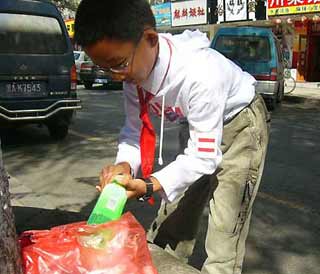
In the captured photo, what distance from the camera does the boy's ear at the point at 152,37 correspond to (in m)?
1.79

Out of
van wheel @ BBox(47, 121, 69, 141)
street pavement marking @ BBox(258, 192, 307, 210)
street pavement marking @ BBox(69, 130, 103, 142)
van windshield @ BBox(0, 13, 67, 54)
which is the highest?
van windshield @ BBox(0, 13, 67, 54)

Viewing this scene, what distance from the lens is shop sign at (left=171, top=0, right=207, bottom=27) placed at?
891 inches

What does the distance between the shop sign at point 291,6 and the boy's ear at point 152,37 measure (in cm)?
1694

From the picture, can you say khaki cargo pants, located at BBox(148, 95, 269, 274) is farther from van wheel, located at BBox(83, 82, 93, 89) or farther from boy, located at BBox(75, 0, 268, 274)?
van wheel, located at BBox(83, 82, 93, 89)

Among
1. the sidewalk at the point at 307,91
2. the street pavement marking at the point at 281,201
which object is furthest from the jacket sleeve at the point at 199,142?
the sidewalk at the point at 307,91

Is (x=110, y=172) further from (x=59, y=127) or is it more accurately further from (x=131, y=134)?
(x=59, y=127)

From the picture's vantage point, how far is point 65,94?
731 centimetres

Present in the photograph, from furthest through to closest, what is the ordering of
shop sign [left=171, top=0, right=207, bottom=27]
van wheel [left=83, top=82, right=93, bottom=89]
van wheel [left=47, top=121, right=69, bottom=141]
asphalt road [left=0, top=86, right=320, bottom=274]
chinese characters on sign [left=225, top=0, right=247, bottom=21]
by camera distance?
shop sign [left=171, top=0, right=207, bottom=27]
chinese characters on sign [left=225, top=0, right=247, bottom=21]
van wheel [left=83, top=82, right=93, bottom=89]
van wheel [left=47, top=121, right=69, bottom=141]
asphalt road [left=0, top=86, right=320, bottom=274]

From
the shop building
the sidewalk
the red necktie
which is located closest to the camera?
the red necktie

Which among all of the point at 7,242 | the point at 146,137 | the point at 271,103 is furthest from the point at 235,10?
the point at 7,242

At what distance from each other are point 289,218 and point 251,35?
8.51m

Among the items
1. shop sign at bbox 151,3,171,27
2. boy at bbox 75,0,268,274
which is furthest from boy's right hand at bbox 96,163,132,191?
shop sign at bbox 151,3,171,27

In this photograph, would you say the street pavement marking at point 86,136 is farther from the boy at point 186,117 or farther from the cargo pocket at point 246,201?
the cargo pocket at point 246,201

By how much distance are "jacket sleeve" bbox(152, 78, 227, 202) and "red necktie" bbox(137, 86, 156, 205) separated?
15 centimetres
